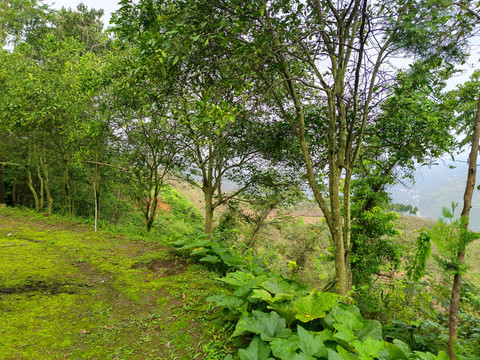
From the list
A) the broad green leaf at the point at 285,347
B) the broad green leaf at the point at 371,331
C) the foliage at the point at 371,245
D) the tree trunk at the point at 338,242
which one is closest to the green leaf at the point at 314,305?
the broad green leaf at the point at 285,347

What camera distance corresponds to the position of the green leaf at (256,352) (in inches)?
70.2

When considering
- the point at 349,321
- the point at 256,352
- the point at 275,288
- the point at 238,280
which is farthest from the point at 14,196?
the point at 349,321

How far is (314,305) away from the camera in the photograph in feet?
6.98

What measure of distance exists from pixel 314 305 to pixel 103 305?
2.57m

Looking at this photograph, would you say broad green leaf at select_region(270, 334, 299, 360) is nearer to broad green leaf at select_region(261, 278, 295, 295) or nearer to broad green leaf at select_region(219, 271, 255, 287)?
broad green leaf at select_region(261, 278, 295, 295)

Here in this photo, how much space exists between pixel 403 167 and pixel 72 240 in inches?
301

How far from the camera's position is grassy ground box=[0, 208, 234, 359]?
232 cm

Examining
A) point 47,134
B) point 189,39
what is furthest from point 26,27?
point 189,39

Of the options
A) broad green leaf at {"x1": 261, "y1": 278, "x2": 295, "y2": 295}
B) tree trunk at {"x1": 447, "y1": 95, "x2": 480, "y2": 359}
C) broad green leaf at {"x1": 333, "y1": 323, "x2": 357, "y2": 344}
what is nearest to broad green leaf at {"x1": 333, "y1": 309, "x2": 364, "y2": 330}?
broad green leaf at {"x1": 333, "y1": 323, "x2": 357, "y2": 344}

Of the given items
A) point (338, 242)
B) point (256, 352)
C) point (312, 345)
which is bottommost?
point (256, 352)

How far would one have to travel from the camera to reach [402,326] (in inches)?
124

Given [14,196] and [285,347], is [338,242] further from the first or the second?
[14,196]

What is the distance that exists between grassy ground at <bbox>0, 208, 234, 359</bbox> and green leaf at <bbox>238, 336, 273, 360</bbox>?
509 mm

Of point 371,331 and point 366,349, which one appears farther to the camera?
point 371,331
